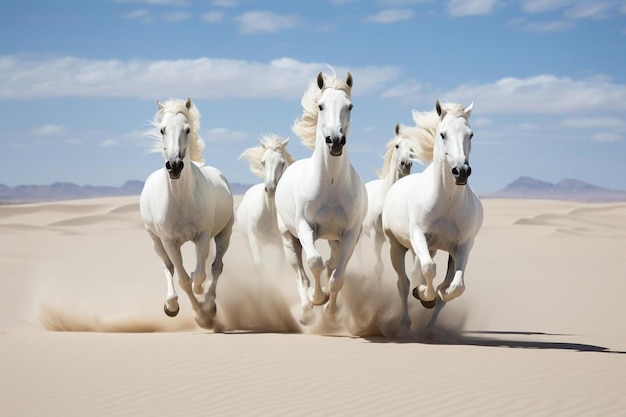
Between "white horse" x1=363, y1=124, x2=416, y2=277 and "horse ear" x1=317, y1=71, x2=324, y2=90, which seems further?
"white horse" x1=363, y1=124, x2=416, y2=277

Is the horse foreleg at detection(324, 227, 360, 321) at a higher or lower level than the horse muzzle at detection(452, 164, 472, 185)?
lower

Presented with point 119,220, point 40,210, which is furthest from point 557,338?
point 40,210

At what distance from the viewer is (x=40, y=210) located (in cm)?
5759

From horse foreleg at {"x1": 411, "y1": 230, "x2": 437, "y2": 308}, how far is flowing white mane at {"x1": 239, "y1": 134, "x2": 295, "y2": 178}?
4.63 m

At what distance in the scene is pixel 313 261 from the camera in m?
10.1

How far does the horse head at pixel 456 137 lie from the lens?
9.42 m

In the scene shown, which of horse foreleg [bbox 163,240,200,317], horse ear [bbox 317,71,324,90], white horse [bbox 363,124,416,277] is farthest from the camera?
white horse [bbox 363,124,416,277]

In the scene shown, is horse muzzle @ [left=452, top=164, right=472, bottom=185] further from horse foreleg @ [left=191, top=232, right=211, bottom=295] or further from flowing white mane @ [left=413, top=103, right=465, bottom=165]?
horse foreleg @ [left=191, top=232, right=211, bottom=295]

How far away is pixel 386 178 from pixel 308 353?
215 inches

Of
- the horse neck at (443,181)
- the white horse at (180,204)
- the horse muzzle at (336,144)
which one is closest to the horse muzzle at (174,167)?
the white horse at (180,204)

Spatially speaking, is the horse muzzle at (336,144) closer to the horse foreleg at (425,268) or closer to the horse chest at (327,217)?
the horse chest at (327,217)

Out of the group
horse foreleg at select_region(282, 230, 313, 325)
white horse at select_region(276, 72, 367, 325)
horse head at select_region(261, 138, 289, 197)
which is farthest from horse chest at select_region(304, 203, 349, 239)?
horse head at select_region(261, 138, 289, 197)

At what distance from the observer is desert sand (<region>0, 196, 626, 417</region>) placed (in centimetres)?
725

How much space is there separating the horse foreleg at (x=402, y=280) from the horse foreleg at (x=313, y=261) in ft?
3.18
